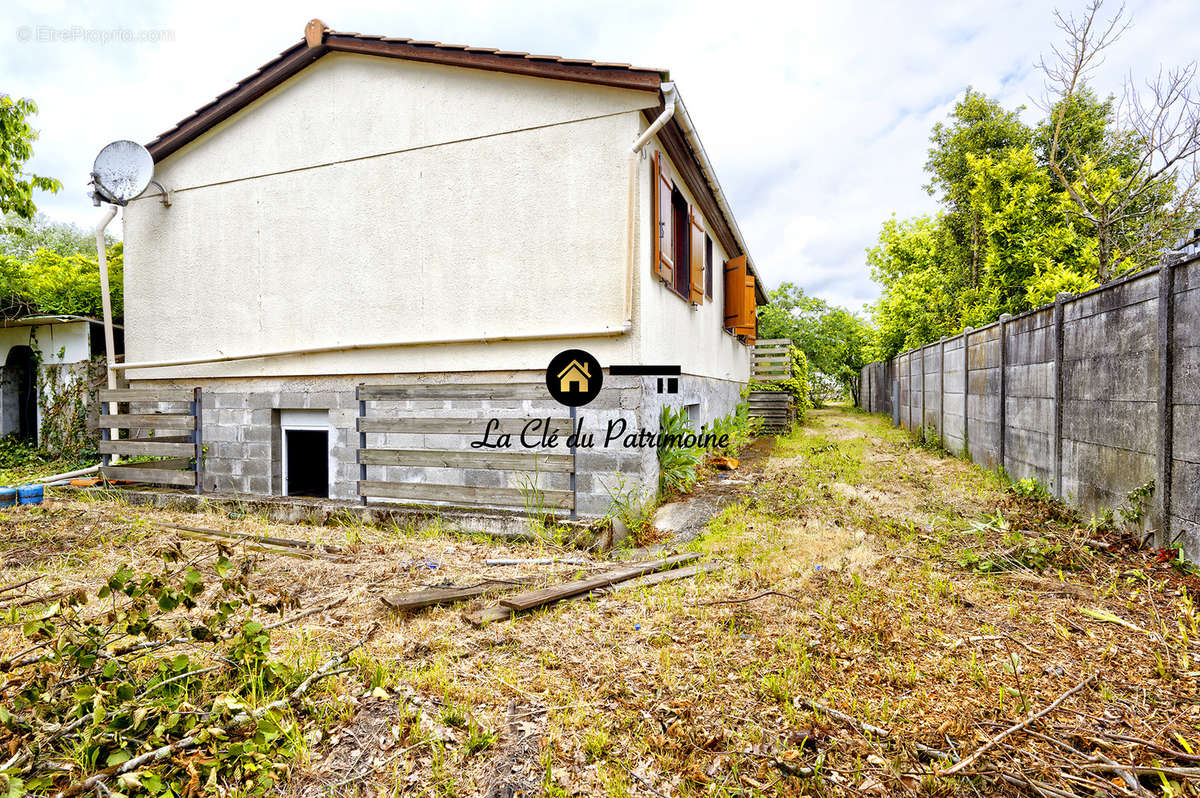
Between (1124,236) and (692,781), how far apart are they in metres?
17.9

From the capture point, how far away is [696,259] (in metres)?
7.88

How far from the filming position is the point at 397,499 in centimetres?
570

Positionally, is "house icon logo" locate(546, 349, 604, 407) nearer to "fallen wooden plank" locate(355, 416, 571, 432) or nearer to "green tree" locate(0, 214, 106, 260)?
"fallen wooden plank" locate(355, 416, 571, 432)

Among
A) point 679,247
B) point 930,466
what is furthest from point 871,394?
point 679,247

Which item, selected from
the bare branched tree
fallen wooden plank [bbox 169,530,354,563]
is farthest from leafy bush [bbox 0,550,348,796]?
the bare branched tree

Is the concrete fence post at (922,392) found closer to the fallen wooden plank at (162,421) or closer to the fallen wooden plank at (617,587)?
the fallen wooden plank at (617,587)

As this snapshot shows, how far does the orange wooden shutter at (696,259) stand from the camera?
7609mm

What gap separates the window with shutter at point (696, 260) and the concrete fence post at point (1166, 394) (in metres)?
4.81

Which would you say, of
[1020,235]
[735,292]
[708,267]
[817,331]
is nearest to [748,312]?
[735,292]

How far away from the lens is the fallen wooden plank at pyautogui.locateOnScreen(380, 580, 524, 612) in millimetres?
3398

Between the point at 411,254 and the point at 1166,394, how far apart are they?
6.63m

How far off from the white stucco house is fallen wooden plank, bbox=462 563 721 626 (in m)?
1.27

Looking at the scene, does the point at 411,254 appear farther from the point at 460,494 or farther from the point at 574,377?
the point at 460,494

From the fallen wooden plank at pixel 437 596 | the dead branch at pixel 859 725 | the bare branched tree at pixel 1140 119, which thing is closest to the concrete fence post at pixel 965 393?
the bare branched tree at pixel 1140 119
